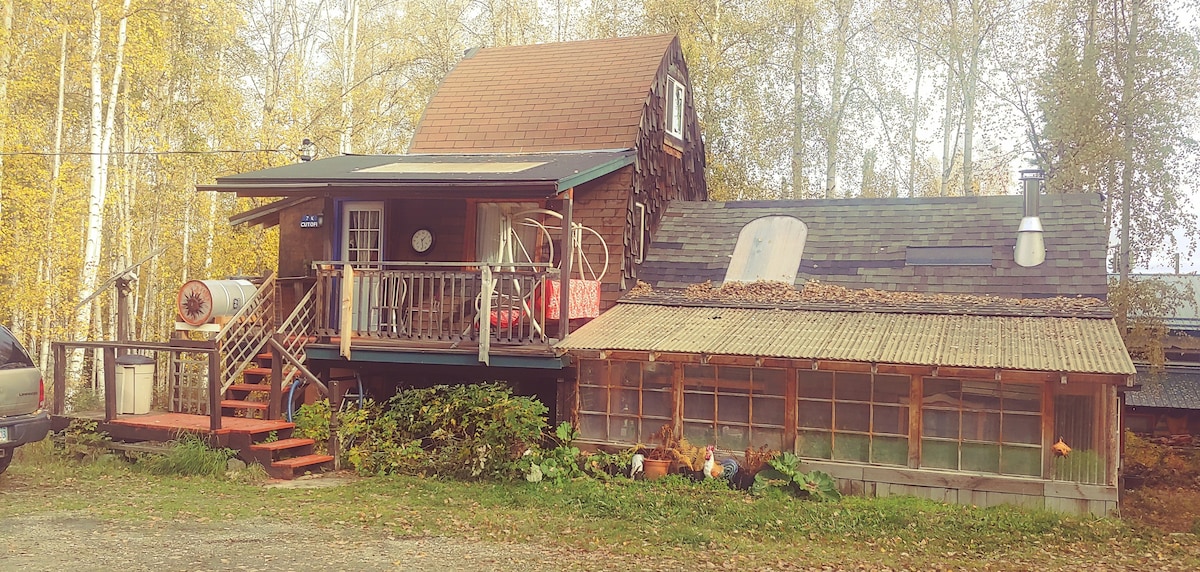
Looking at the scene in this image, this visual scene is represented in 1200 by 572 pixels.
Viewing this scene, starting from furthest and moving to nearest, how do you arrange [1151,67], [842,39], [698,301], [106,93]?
1. [842,39]
2. [106,93]
3. [1151,67]
4. [698,301]

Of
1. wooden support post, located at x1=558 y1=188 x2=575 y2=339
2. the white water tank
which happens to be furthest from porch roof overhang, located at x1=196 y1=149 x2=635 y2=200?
the white water tank

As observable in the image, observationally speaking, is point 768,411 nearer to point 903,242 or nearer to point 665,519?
point 665,519

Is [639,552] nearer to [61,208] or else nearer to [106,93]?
[61,208]

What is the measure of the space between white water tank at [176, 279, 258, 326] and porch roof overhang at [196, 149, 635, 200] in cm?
137

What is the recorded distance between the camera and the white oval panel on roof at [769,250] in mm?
13375

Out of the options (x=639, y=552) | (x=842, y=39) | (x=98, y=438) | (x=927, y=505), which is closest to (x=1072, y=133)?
(x=842, y=39)

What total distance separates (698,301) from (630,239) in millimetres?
1527

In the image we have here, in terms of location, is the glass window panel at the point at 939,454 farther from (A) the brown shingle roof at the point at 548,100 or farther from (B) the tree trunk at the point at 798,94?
(B) the tree trunk at the point at 798,94

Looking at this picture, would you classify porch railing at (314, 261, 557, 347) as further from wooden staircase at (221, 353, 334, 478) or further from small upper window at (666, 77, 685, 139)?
small upper window at (666, 77, 685, 139)

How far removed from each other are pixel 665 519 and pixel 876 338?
351 cm

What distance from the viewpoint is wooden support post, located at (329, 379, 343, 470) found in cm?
1163

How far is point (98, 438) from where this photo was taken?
11.4 meters

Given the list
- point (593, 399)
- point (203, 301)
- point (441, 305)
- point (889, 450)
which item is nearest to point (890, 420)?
point (889, 450)

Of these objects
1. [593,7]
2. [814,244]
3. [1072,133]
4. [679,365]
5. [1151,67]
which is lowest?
[679,365]
